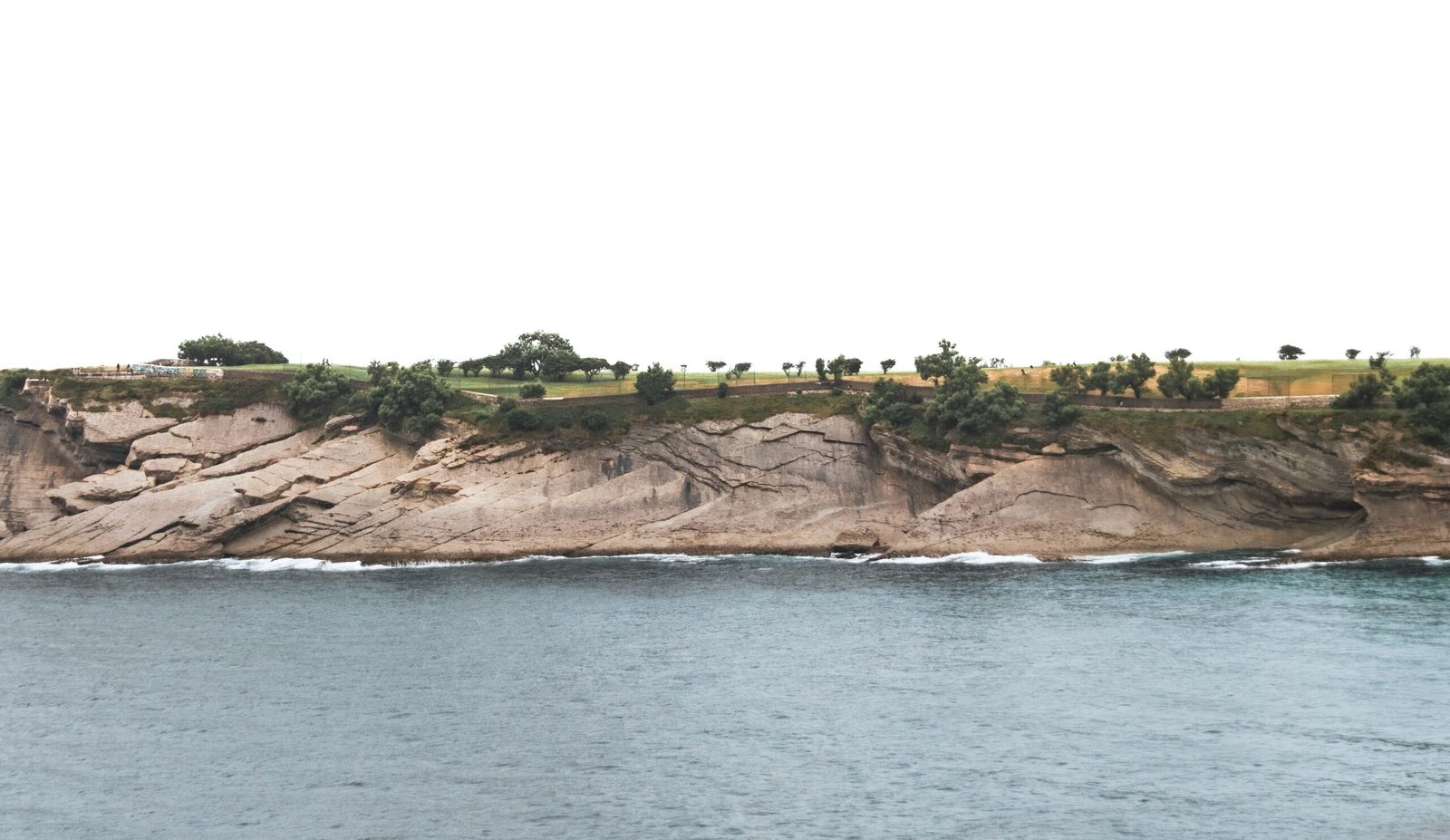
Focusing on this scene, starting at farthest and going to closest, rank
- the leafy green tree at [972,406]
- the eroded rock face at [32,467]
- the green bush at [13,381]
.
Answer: the green bush at [13,381], the eroded rock face at [32,467], the leafy green tree at [972,406]

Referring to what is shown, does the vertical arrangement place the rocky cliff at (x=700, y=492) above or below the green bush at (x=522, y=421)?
below

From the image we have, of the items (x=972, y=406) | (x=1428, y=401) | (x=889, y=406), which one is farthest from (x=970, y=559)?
(x=1428, y=401)

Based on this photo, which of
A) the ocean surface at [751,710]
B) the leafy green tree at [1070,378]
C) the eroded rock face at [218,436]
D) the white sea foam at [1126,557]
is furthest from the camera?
the eroded rock face at [218,436]

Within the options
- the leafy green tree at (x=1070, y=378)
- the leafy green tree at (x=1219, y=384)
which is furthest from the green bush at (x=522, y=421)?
the leafy green tree at (x=1219, y=384)

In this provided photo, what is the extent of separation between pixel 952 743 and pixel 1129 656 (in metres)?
17.5

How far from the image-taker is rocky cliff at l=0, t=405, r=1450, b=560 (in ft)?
345

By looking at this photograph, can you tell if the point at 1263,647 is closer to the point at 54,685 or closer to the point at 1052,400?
the point at 1052,400

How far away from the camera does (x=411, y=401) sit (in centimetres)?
13150

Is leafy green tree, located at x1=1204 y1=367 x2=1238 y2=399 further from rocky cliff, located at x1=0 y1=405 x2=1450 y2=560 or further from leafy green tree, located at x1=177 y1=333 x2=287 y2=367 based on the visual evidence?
leafy green tree, located at x1=177 y1=333 x2=287 y2=367

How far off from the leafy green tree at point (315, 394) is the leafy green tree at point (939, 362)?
2333 inches

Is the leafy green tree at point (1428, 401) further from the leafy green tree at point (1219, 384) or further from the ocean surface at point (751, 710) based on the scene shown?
the leafy green tree at point (1219, 384)

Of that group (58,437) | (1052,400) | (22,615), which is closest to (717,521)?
(1052,400)

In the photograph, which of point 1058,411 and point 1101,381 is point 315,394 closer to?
point 1058,411

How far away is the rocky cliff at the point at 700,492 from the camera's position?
345 ft
